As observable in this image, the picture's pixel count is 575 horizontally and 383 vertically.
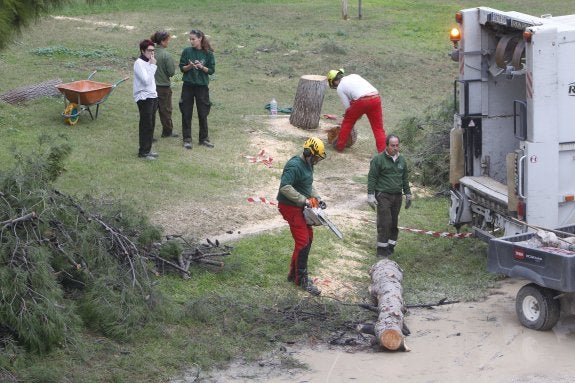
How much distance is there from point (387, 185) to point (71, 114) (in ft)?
23.2

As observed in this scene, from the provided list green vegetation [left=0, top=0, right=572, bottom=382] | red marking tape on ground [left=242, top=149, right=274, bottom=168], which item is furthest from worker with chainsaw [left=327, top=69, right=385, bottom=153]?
red marking tape on ground [left=242, top=149, right=274, bottom=168]

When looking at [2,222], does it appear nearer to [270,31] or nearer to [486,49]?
[486,49]

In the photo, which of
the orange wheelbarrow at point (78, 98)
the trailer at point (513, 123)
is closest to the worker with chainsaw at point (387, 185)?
the trailer at point (513, 123)

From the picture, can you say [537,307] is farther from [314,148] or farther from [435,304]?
[314,148]

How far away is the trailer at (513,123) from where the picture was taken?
1144 centimetres

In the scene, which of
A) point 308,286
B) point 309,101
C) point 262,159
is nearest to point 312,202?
point 308,286

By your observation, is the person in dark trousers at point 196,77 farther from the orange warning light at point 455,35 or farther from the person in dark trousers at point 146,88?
the orange warning light at point 455,35

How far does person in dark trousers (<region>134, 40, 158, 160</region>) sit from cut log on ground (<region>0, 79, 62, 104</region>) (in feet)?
14.2

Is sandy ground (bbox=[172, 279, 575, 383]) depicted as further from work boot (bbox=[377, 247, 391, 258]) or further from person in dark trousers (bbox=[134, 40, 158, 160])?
person in dark trousers (bbox=[134, 40, 158, 160])

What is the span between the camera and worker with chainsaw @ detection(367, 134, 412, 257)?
13.6 m

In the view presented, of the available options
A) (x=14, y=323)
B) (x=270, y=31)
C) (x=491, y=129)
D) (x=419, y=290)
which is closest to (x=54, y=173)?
(x=14, y=323)

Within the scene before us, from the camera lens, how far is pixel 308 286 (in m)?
12.4

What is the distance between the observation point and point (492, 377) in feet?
32.7

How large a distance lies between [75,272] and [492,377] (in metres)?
4.17
